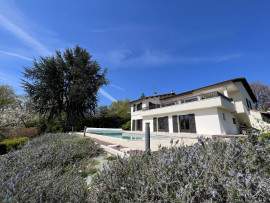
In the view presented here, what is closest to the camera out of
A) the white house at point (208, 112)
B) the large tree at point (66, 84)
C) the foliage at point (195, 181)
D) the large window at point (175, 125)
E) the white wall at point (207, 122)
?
the foliage at point (195, 181)

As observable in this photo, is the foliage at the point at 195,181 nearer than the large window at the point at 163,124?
Yes

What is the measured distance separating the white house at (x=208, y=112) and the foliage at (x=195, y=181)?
1125cm

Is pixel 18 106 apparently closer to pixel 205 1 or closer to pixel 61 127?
pixel 61 127

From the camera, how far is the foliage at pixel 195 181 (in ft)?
3.03

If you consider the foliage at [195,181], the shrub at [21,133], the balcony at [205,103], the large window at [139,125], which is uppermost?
the balcony at [205,103]

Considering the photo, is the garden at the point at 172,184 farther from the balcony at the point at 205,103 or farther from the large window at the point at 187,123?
the large window at the point at 187,123

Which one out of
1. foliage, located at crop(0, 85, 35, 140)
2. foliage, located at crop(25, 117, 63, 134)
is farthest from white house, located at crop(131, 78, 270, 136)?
foliage, located at crop(0, 85, 35, 140)

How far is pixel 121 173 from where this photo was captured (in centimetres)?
178

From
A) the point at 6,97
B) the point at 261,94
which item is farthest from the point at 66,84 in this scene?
the point at 261,94

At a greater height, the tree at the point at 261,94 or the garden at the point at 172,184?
the tree at the point at 261,94

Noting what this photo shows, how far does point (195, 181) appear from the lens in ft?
3.98

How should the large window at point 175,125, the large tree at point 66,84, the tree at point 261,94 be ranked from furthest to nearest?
the tree at point 261,94, the large tree at point 66,84, the large window at point 175,125

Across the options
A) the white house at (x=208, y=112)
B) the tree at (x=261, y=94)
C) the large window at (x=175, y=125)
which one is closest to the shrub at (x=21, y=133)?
the white house at (x=208, y=112)

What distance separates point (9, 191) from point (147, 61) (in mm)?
19133
